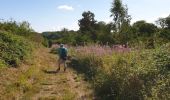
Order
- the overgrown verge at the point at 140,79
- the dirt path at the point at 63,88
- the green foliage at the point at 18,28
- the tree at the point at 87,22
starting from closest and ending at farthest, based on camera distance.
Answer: the overgrown verge at the point at 140,79, the dirt path at the point at 63,88, the green foliage at the point at 18,28, the tree at the point at 87,22

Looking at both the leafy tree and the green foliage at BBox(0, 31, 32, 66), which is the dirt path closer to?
the green foliage at BBox(0, 31, 32, 66)

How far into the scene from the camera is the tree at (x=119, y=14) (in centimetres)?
4969

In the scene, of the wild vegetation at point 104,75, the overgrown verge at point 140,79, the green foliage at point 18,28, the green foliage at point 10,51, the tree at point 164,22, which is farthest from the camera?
the tree at point 164,22

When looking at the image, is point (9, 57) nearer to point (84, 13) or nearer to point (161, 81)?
point (161, 81)

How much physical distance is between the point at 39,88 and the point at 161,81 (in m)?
6.99

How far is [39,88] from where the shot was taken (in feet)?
50.6

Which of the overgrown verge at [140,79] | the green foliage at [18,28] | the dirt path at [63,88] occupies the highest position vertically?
the green foliage at [18,28]

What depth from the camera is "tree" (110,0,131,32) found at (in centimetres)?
4969

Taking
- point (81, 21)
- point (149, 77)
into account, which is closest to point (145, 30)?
point (81, 21)

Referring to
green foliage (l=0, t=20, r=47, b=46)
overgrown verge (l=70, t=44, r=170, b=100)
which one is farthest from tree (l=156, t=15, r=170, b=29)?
overgrown verge (l=70, t=44, r=170, b=100)

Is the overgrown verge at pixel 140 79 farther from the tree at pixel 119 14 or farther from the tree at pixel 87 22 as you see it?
the tree at pixel 87 22

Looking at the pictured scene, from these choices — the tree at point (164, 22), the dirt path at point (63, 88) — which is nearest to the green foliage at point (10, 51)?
the dirt path at point (63, 88)

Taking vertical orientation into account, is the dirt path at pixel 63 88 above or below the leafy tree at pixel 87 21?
below

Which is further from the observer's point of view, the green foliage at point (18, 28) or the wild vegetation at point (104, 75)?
the green foliage at point (18, 28)
